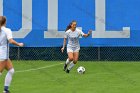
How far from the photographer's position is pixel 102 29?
2441cm

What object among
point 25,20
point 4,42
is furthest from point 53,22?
point 4,42

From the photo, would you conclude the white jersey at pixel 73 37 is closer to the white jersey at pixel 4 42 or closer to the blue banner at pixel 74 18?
the blue banner at pixel 74 18

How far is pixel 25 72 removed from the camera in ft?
67.2

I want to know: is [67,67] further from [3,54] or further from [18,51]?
Answer: [3,54]

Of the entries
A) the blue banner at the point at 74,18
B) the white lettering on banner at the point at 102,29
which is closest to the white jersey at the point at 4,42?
the blue banner at the point at 74,18

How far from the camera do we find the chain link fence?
2464 centimetres

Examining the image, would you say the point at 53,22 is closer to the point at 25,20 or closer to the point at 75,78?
the point at 25,20

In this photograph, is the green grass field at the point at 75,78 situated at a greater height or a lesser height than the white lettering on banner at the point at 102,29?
lesser

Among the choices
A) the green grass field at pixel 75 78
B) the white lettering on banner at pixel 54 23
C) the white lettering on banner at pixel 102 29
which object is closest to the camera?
the green grass field at pixel 75 78

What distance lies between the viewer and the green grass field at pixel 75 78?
1486 centimetres

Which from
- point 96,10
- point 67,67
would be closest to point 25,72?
point 67,67

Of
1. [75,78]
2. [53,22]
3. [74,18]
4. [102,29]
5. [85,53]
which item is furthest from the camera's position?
[85,53]

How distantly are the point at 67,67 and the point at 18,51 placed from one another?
482 cm

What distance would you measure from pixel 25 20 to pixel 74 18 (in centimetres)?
231
